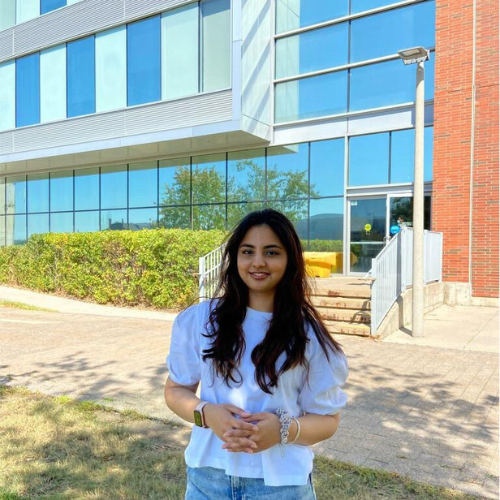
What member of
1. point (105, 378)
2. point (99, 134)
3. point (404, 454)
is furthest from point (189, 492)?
point (99, 134)

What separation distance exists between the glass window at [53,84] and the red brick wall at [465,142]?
1307 cm

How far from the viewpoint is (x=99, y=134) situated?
16500 mm

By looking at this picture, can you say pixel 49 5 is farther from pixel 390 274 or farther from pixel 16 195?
pixel 390 274

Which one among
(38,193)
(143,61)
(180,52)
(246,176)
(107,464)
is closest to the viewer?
(107,464)

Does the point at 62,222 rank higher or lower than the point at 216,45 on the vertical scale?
lower

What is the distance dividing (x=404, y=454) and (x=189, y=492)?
2364 mm

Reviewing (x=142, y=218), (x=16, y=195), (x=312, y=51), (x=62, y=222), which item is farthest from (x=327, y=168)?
(x=16, y=195)

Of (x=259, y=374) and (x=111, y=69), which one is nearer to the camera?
(x=259, y=374)

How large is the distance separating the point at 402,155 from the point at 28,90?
47.8 feet

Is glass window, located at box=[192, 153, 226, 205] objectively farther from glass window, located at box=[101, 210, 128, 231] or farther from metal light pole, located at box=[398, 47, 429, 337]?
metal light pole, located at box=[398, 47, 429, 337]

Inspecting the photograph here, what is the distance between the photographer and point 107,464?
128 inches

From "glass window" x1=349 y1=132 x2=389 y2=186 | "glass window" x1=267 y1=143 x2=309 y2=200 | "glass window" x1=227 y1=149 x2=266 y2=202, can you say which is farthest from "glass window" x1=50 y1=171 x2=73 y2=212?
"glass window" x1=349 y1=132 x2=389 y2=186

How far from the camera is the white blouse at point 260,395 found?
1555mm

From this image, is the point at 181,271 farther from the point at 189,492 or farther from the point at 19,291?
the point at 189,492
